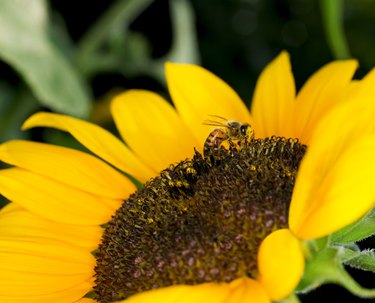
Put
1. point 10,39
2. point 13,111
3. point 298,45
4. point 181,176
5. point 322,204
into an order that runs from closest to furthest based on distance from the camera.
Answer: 1. point 322,204
2. point 181,176
3. point 10,39
4. point 13,111
5. point 298,45

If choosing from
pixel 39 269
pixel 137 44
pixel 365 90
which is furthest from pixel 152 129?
pixel 137 44

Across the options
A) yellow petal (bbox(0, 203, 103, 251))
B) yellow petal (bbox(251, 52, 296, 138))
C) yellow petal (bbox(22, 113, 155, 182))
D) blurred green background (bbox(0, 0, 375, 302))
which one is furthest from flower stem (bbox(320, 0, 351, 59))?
yellow petal (bbox(0, 203, 103, 251))

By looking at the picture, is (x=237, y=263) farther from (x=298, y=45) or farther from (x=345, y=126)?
(x=298, y=45)

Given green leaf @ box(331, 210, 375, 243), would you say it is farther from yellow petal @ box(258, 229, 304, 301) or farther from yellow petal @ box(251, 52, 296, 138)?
yellow petal @ box(251, 52, 296, 138)

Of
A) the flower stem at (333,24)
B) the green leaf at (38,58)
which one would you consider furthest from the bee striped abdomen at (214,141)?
the green leaf at (38,58)

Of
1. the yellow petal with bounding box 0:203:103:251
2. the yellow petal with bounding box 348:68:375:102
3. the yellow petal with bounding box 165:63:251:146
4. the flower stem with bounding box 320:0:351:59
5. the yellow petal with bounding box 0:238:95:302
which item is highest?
the flower stem with bounding box 320:0:351:59

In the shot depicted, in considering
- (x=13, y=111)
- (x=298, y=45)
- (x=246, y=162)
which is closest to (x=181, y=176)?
(x=246, y=162)
